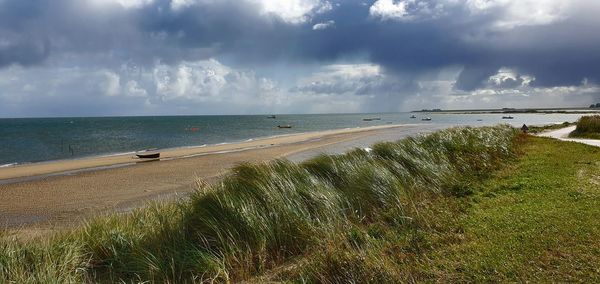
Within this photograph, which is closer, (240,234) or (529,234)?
(529,234)

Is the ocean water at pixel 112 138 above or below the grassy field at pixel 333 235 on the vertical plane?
below

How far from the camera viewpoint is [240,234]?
6.19m

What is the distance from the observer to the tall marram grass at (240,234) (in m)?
5.09

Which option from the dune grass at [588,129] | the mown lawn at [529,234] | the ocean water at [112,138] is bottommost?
the ocean water at [112,138]

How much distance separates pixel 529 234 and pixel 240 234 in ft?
14.4

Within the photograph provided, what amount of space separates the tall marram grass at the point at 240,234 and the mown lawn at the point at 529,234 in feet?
3.45

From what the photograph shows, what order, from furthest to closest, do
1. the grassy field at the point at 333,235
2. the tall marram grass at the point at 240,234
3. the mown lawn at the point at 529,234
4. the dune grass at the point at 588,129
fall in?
the dune grass at the point at 588,129
the tall marram grass at the point at 240,234
the grassy field at the point at 333,235
the mown lawn at the point at 529,234

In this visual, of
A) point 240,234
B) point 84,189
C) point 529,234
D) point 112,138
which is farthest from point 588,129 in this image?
point 112,138

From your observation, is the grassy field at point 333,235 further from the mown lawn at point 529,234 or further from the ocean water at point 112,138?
the ocean water at point 112,138

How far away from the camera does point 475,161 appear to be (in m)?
13.2

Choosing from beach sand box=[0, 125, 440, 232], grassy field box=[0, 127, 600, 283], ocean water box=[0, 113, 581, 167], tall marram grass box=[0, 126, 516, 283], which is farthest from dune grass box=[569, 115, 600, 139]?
ocean water box=[0, 113, 581, 167]

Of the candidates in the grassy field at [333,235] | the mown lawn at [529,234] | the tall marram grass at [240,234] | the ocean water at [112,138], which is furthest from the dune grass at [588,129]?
the ocean water at [112,138]

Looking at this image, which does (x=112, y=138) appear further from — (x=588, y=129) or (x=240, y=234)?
(x=240, y=234)

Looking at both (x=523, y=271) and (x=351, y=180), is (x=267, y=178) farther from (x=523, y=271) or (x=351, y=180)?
(x=523, y=271)
